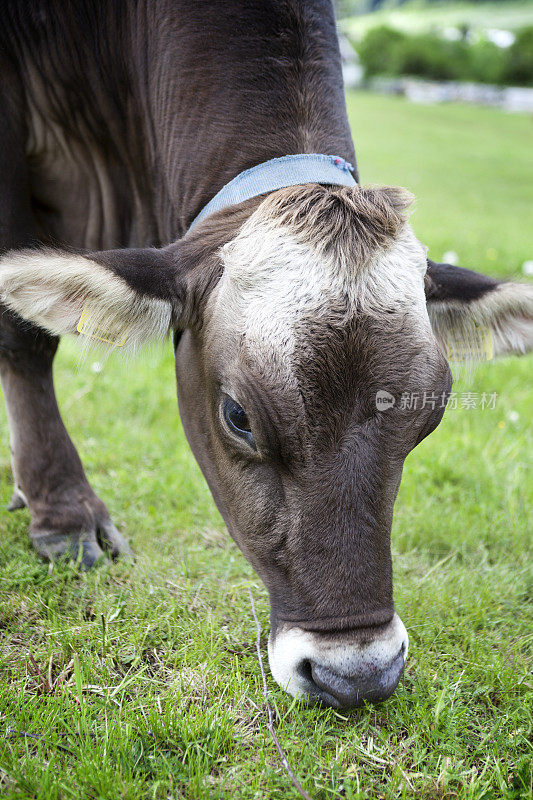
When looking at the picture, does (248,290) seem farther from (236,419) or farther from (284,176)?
(284,176)

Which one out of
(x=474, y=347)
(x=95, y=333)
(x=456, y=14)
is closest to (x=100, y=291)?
(x=95, y=333)

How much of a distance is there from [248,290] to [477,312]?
1.02m

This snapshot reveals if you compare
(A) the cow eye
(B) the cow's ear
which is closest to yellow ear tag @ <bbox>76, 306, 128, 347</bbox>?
(B) the cow's ear

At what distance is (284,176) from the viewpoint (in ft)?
9.36

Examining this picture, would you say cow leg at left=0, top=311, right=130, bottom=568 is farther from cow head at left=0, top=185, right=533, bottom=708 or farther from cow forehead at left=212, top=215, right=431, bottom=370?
cow forehead at left=212, top=215, right=431, bottom=370

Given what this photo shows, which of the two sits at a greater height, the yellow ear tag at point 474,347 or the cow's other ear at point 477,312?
the cow's other ear at point 477,312

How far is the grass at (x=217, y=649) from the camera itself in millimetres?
2309

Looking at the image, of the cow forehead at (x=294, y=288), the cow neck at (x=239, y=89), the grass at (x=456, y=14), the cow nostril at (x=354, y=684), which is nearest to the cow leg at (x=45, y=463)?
the cow neck at (x=239, y=89)

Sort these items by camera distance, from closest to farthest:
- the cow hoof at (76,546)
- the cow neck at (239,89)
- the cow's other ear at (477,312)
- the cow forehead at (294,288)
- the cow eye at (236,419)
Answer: the cow forehead at (294,288)
the cow eye at (236,419)
the cow's other ear at (477,312)
the cow neck at (239,89)
the cow hoof at (76,546)

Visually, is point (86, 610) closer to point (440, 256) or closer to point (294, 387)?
point (294, 387)

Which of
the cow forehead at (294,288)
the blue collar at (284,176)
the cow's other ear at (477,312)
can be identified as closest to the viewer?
the cow forehead at (294,288)

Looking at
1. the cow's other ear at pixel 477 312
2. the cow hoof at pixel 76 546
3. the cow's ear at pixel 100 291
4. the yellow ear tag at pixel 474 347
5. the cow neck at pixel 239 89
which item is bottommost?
the cow hoof at pixel 76 546

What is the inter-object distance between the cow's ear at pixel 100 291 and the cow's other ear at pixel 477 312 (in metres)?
1.00

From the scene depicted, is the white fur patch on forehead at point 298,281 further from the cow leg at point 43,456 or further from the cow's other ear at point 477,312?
the cow leg at point 43,456
